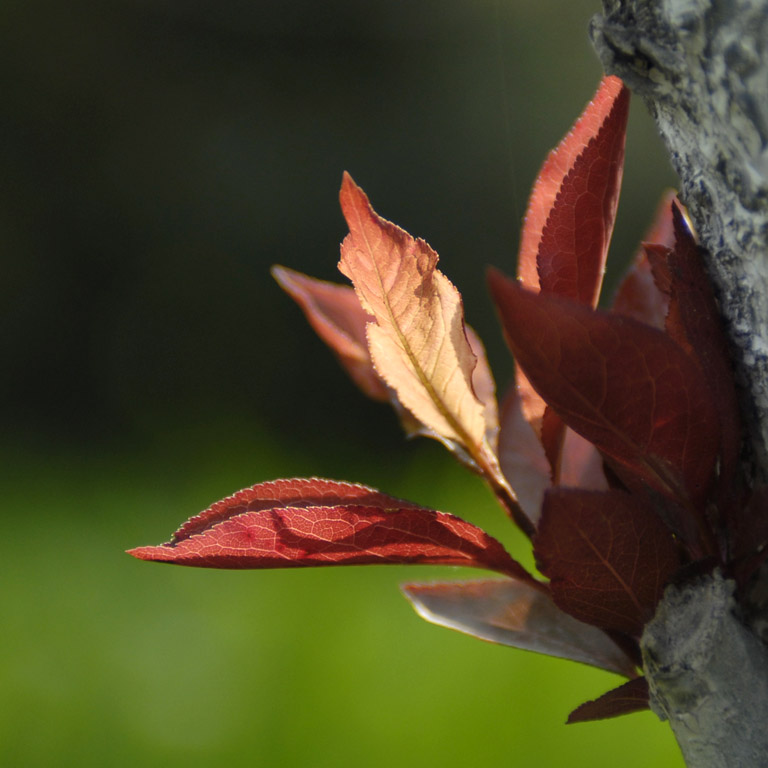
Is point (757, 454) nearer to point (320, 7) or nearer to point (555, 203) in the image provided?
point (555, 203)

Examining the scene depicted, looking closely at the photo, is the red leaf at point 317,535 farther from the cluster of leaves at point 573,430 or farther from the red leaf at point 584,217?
the red leaf at point 584,217

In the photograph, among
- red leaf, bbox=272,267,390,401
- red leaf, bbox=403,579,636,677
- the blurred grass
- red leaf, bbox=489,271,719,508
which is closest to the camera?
red leaf, bbox=489,271,719,508

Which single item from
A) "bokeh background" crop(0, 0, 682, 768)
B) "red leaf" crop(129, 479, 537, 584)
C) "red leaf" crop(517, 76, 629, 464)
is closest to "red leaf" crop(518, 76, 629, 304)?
"red leaf" crop(517, 76, 629, 464)

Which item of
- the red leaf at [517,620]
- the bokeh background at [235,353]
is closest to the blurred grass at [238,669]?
the bokeh background at [235,353]

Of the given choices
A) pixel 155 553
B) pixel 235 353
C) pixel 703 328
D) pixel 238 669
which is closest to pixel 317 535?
pixel 155 553

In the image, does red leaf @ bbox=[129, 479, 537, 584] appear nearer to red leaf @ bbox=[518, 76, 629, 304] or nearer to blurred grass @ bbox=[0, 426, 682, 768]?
red leaf @ bbox=[518, 76, 629, 304]

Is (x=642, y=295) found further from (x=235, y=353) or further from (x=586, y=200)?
(x=235, y=353)

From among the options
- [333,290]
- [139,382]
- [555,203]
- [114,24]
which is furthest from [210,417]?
[555,203]
